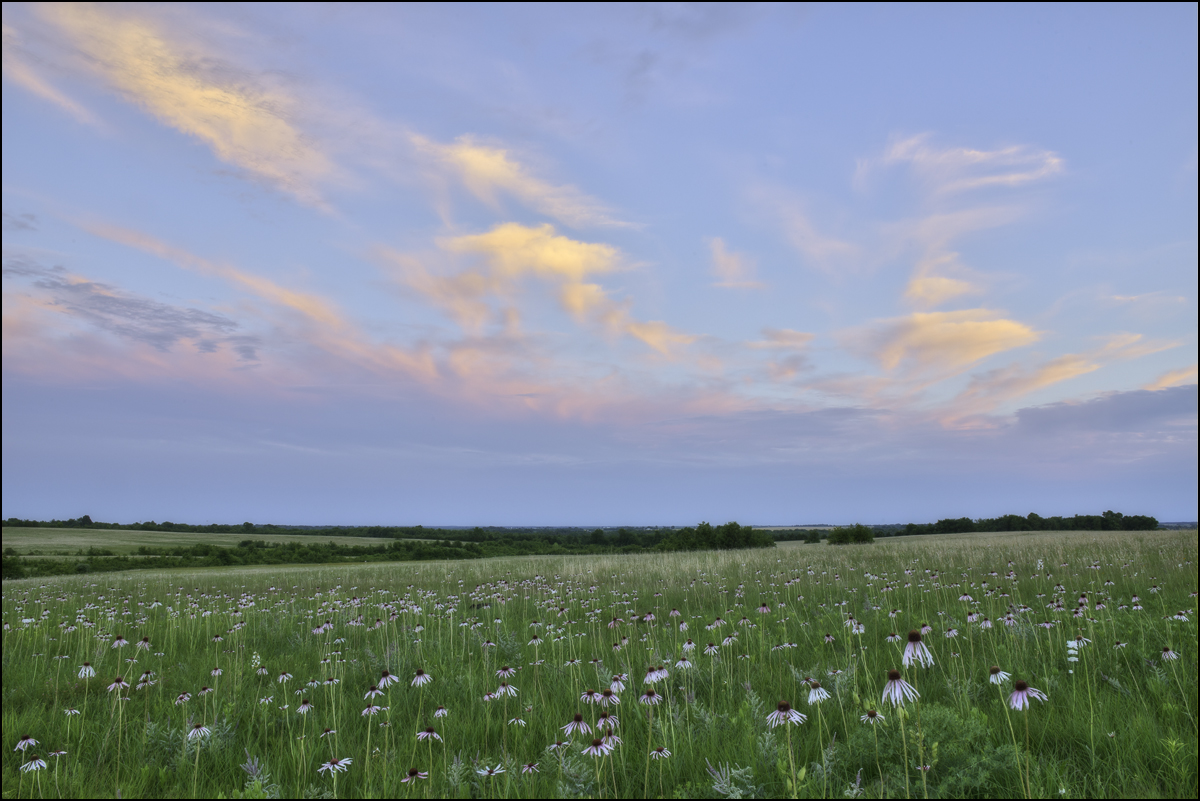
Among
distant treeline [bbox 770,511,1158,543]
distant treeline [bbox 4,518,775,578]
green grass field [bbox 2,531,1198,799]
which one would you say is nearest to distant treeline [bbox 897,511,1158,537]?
distant treeline [bbox 770,511,1158,543]

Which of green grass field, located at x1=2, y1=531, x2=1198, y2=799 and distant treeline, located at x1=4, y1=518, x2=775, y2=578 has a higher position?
green grass field, located at x1=2, y1=531, x2=1198, y2=799

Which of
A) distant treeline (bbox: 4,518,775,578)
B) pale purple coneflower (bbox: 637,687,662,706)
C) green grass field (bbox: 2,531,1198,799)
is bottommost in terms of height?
distant treeline (bbox: 4,518,775,578)

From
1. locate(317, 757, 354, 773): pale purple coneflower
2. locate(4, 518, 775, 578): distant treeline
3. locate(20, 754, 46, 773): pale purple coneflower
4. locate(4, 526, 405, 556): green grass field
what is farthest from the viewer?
locate(4, 526, 405, 556): green grass field

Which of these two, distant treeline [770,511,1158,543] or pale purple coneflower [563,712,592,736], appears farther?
distant treeline [770,511,1158,543]

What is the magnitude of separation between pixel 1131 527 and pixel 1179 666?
78.0 metres

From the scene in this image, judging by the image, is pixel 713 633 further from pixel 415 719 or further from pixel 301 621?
pixel 301 621

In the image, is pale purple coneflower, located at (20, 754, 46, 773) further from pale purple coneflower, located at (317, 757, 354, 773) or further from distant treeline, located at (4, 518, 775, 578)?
distant treeline, located at (4, 518, 775, 578)

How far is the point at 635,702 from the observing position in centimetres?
551

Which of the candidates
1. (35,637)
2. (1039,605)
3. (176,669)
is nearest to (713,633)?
(1039,605)

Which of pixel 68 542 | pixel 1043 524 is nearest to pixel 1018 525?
pixel 1043 524

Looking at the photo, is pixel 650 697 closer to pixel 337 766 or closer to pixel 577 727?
pixel 577 727

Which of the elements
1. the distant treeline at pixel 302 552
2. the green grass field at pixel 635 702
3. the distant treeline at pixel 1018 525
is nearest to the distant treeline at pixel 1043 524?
the distant treeline at pixel 1018 525

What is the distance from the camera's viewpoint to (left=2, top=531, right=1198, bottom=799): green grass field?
3.95 m

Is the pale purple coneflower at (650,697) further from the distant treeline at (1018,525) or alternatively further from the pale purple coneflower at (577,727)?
the distant treeline at (1018,525)
